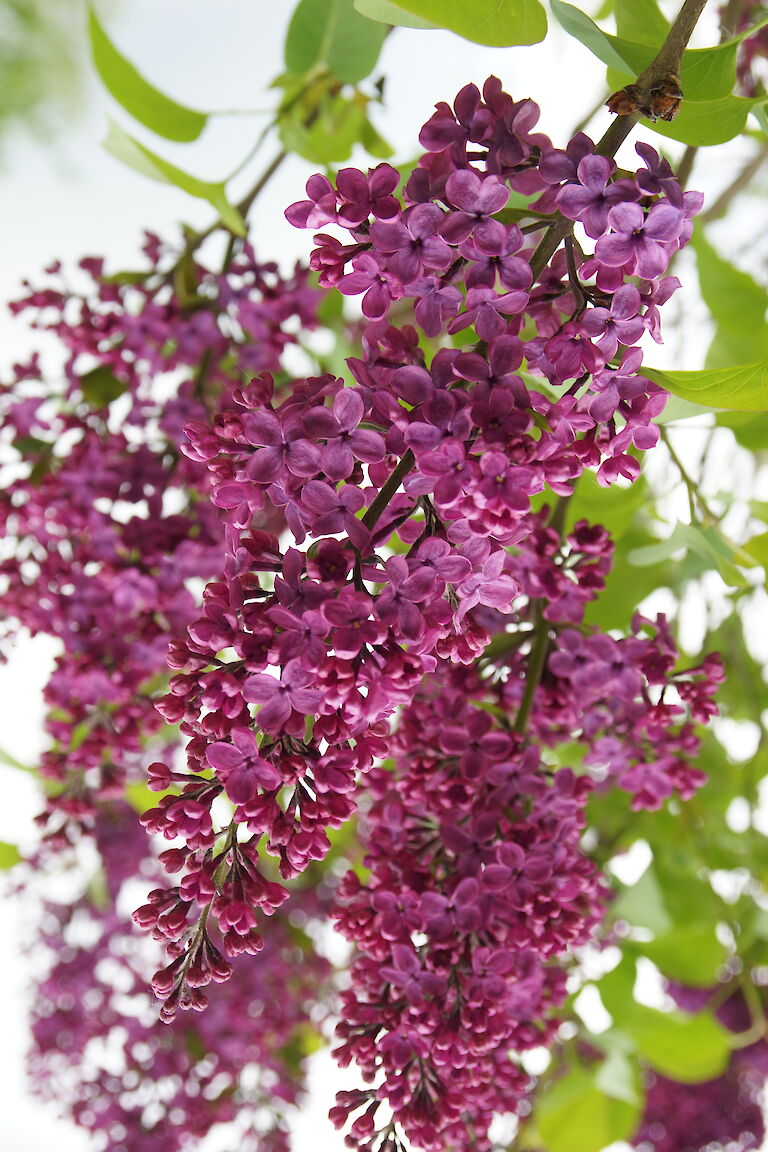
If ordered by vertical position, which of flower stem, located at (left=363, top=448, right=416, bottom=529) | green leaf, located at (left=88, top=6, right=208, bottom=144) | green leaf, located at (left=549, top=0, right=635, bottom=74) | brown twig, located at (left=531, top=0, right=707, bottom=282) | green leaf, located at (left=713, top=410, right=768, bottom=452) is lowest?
flower stem, located at (left=363, top=448, right=416, bottom=529)

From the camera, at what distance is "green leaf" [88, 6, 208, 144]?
54 cm

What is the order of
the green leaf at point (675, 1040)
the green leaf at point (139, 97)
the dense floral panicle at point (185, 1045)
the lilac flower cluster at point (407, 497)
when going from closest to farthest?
the lilac flower cluster at point (407, 497)
the green leaf at point (139, 97)
the green leaf at point (675, 1040)
the dense floral panicle at point (185, 1045)

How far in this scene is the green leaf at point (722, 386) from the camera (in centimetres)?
35

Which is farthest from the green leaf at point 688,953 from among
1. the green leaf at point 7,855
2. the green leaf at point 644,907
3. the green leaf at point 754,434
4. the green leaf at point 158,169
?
the green leaf at point 158,169

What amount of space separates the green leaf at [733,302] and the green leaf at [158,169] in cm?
32

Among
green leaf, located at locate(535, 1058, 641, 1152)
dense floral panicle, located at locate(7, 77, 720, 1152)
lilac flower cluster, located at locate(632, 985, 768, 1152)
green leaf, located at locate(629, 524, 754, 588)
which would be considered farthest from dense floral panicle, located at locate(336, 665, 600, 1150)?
lilac flower cluster, located at locate(632, 985, 768, 1152)

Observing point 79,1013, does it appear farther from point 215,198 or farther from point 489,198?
point 489,198

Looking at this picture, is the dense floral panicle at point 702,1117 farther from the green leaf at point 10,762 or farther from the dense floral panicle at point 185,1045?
the green leaf at point 10,762

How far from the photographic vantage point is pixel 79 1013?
131 centimetres

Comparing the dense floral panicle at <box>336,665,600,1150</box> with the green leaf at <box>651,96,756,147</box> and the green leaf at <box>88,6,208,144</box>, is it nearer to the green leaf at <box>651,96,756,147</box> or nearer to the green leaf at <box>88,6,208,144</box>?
the green leaf at <box>651,96,756,147</box>

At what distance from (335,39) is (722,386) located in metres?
0.42

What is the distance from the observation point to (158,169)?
20.4 inches

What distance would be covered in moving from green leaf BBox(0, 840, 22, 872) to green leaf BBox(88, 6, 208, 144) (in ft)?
2.01

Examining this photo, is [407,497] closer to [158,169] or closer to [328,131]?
[158,169]
